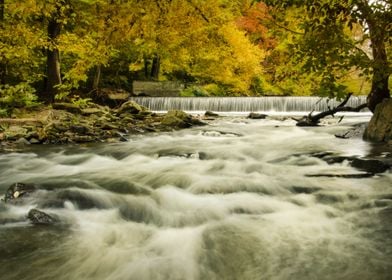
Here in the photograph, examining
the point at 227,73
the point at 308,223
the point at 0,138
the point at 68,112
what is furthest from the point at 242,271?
the point at 227,73

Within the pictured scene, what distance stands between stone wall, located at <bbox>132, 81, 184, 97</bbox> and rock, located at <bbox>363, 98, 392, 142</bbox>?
1464 centimetres

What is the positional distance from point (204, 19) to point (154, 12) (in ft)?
3.14

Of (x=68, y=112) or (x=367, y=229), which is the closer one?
(x=367, y=229)

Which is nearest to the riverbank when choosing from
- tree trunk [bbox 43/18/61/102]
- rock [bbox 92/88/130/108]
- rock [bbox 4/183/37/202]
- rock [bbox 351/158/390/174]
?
tree trunk [bbox 43/18/61/102]

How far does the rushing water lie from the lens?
12.0ft

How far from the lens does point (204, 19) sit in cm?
561

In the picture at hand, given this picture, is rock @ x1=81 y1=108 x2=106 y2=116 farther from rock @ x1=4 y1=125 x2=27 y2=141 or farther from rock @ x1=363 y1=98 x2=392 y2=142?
rock @ x1=363 y1=98 x2=392 y2=142

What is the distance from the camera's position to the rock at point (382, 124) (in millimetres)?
9445

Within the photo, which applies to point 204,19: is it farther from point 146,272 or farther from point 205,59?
point 205,59

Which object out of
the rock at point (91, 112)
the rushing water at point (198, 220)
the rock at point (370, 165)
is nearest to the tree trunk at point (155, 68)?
the rock at point (91, 112)

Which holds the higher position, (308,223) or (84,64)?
(84,64)

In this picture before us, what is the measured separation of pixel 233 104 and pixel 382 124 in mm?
11958

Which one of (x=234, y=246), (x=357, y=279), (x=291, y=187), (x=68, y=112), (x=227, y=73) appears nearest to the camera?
(x=357, y=279)

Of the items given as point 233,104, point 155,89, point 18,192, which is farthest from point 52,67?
point 18,192
